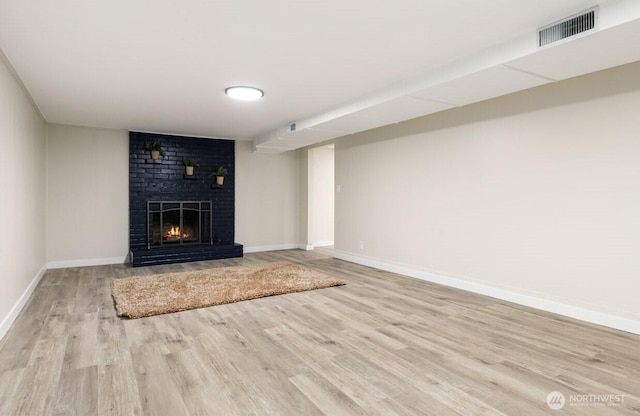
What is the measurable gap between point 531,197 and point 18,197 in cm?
503

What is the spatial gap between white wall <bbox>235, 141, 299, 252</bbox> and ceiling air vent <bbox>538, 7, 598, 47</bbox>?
574 centimetres

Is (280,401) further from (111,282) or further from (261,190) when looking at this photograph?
(261,190)

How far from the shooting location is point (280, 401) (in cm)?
191

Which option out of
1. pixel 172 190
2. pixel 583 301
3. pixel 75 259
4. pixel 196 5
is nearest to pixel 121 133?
pixel 172 190

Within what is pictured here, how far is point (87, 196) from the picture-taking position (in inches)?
231

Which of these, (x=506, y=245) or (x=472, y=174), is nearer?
(x=506, y=245)

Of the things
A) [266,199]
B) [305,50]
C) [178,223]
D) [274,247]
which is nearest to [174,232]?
[178,223]

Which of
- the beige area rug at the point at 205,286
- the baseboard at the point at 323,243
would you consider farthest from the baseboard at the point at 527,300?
the baseboard at the point at 323,243

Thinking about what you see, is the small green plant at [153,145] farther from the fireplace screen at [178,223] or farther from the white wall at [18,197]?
the white wall at [18,197]

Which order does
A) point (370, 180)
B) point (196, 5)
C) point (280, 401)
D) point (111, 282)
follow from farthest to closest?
point (370, 180)
point (111, 282)
point (196, 5)
point (280, 401)

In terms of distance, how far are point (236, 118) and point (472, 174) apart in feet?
10.8

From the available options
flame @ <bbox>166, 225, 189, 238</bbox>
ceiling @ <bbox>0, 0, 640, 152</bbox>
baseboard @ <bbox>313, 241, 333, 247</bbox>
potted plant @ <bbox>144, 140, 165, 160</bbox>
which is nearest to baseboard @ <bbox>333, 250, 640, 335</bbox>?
ceiling @ <bbox>0, 0, 640, 152</bbox>

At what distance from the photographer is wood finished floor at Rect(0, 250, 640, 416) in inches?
74.3

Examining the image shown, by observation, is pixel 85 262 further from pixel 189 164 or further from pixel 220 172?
pixel 220 172
